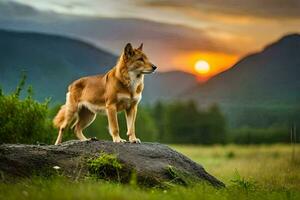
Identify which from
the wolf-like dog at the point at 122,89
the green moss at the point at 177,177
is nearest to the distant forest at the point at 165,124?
the wolf-like dog at the point at 122,89

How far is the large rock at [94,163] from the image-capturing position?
1326 centimetres

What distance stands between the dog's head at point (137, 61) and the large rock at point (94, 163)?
170 cm

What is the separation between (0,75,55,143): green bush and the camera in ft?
77.2

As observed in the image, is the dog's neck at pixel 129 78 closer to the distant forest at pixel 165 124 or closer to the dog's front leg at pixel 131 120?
the dog's front leg at pixel 131 120

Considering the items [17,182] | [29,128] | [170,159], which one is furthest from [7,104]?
[17,182]

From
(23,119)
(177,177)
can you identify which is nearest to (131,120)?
(177,177)

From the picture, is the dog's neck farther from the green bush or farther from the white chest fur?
the green bush

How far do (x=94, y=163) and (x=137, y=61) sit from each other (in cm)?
317

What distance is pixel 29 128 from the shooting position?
24.3 m

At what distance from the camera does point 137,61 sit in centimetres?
1595

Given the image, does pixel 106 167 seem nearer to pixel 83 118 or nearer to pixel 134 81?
pixel 134 81

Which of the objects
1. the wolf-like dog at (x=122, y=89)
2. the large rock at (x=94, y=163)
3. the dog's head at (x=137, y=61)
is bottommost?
the large rock at (x=94, y=163)

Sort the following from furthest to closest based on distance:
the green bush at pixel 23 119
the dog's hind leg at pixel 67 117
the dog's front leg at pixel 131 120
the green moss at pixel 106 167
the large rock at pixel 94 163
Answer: the green bush at pixel 23 119
the dog's hind leg at pixel 67 117
the dog's front leg at pixel 131 120
the green moss at pixel 106 167
the large rock at pixel 94 163

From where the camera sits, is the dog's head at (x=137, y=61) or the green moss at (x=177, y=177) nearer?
the green moss at (x=177, y=177)
